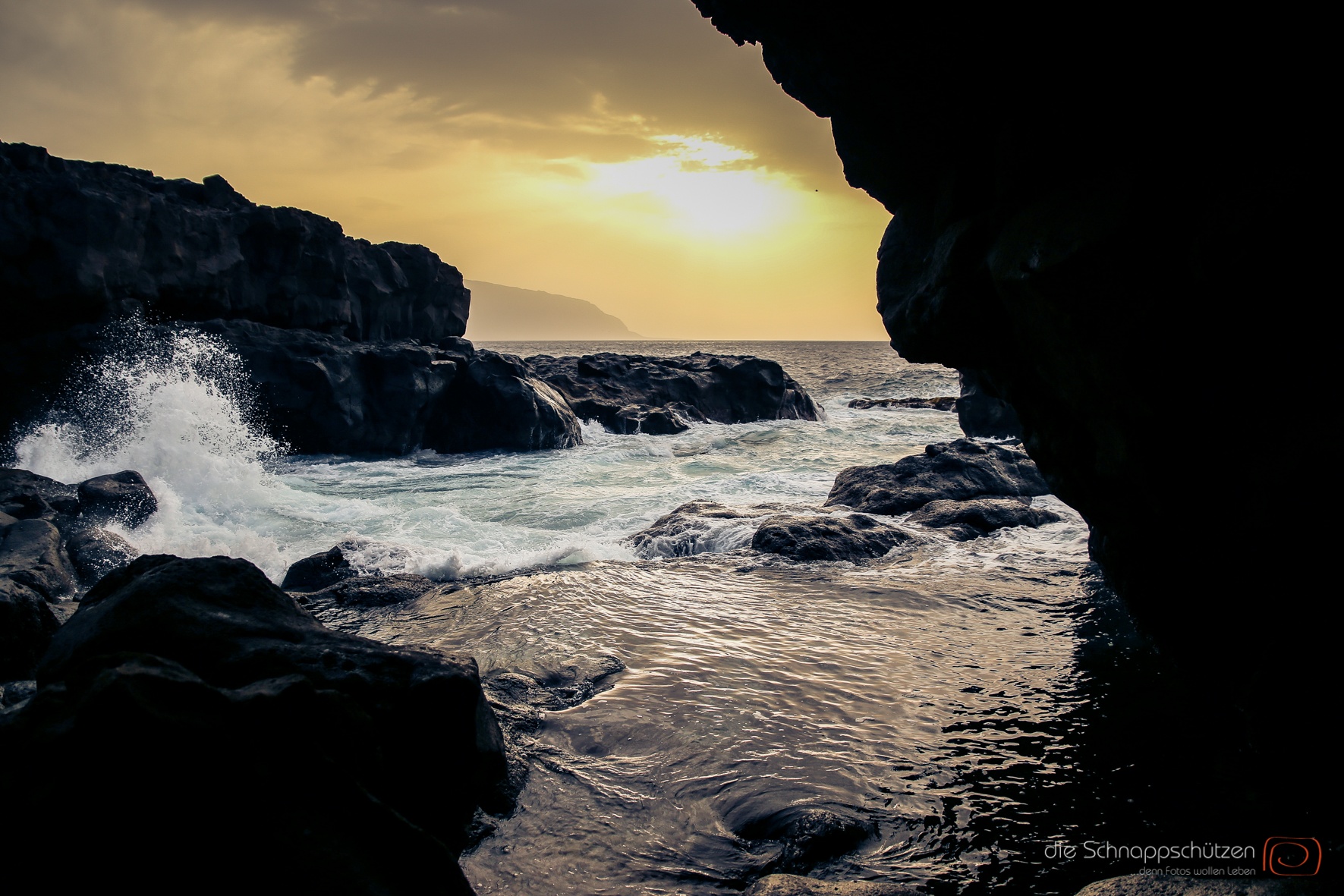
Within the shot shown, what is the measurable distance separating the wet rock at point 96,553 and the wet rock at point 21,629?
2998 millimetres

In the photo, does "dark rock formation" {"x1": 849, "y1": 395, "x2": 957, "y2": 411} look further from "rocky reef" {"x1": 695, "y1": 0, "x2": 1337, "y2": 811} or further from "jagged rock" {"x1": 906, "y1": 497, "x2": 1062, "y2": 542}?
"rocky reef" {"x1": 695, "y1": 0, "x2": 1337, "y2": 811}

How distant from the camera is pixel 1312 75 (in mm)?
3297

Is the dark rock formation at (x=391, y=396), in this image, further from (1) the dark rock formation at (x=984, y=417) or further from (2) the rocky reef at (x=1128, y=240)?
(2) the rocky reef at (x=1128, y=240)

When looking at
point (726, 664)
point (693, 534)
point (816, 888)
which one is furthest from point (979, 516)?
point (816, 888)

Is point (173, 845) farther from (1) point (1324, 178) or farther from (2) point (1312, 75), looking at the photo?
(2) point (1312, 75)

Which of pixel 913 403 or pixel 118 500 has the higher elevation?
pixel 913 403

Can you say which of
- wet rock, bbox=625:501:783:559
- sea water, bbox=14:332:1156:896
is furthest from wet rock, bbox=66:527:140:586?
wet rock, bbox=625:501:783:559

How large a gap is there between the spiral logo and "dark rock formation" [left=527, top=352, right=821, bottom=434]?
2726 cm

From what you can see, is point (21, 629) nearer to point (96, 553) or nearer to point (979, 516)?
point (96, 553)

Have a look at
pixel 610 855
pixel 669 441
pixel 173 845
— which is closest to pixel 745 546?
pixel 610 855

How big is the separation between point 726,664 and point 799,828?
2.32 meters

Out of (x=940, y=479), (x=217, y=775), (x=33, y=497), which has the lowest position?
(x=33, y=497)

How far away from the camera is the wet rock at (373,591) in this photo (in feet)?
26.9

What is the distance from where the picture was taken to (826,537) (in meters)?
9.99
